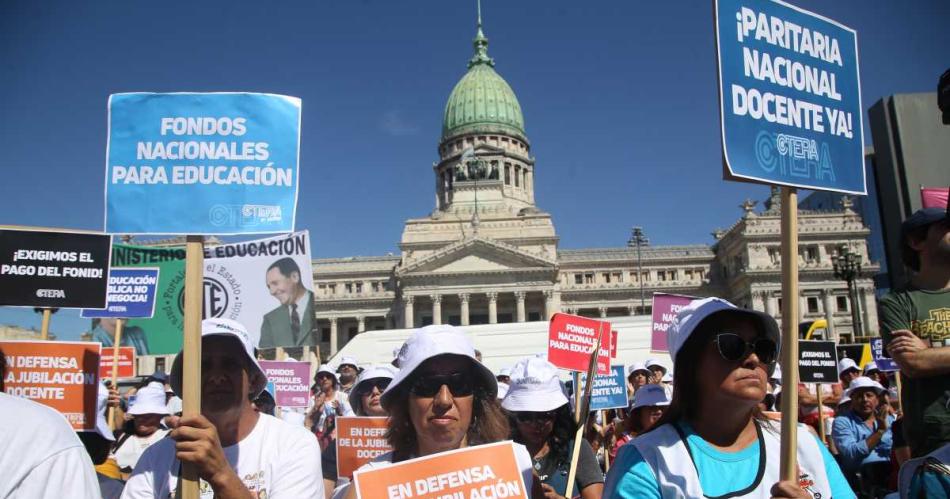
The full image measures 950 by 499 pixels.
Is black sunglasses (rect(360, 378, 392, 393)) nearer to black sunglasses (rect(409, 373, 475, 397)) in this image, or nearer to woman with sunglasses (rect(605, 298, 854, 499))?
black sunglasses (rect(409, 373, 475, 397))

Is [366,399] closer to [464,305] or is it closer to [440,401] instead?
[440,401]

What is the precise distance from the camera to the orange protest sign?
8.04 feet

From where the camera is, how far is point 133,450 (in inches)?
295

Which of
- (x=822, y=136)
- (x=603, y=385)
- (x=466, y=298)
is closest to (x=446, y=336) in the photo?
(x=822, y=136)

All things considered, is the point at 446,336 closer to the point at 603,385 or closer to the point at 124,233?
the point at 124,233

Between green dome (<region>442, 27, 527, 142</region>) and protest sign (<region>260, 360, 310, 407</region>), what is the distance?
78.9 m

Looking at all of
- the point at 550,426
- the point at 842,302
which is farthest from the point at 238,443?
the point at 842,302

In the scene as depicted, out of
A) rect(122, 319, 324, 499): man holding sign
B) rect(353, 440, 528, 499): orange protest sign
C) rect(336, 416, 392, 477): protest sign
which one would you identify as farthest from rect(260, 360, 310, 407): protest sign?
rect(353, 440, 528, 499): orange protest sign

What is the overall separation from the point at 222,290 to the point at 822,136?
1045 cm

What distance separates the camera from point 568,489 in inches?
145

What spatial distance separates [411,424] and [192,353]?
986 millimetres

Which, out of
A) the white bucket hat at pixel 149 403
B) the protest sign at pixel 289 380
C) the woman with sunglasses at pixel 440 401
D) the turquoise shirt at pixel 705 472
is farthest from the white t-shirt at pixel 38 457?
the protest sign at pixel 289 380

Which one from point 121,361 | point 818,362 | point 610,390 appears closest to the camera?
point 610,390

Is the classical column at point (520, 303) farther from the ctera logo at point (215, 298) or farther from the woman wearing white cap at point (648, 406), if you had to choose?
the woman wearing white cap at point (648, 406)
